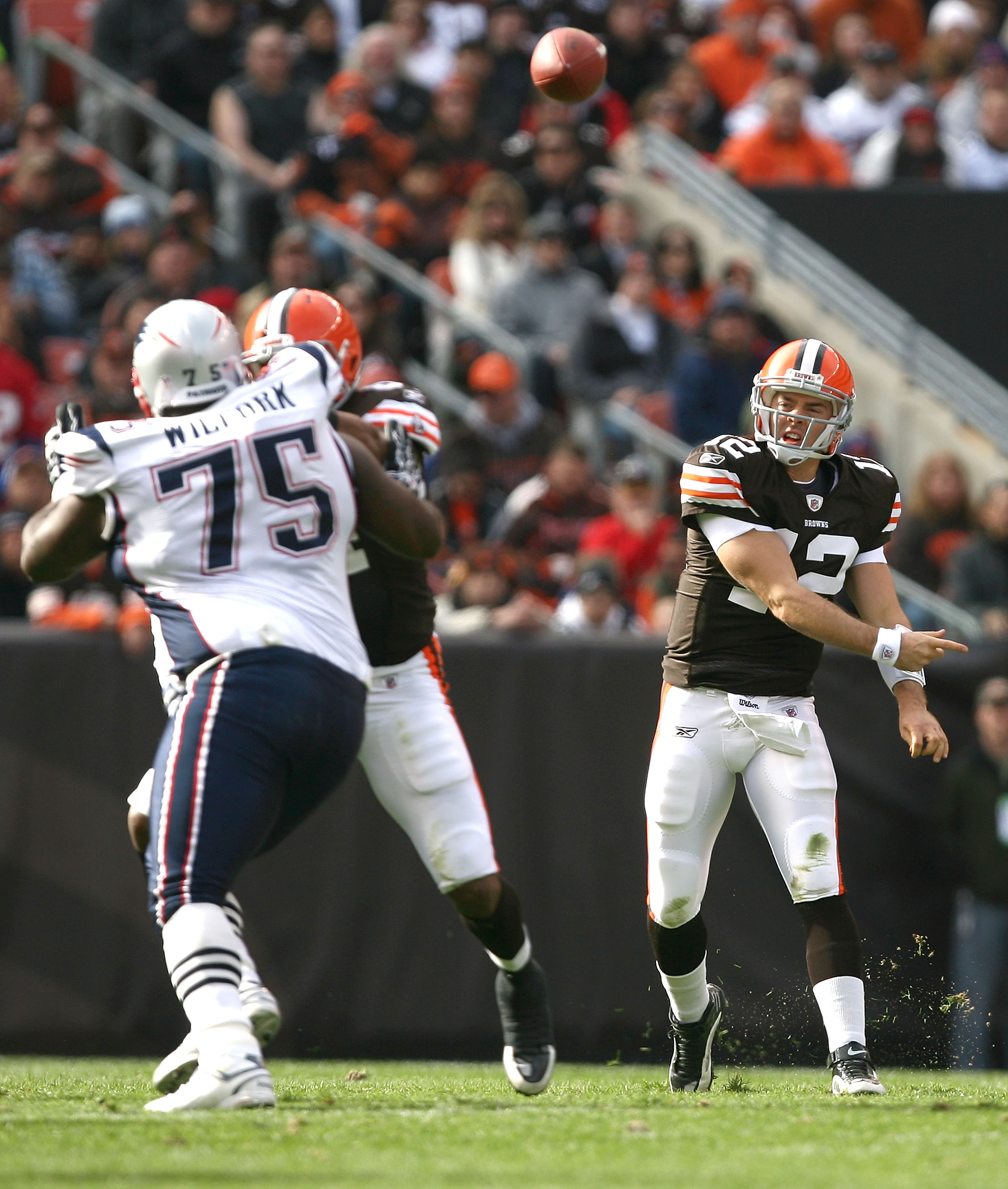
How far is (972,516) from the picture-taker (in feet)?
30.9

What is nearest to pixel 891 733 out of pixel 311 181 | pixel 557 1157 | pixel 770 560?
pixel 770 560

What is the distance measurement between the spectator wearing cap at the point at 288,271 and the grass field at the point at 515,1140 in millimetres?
5357

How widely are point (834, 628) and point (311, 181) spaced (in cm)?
730

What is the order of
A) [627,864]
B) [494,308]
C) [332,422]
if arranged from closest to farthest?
[332,422] → [627,864] → [494,308]

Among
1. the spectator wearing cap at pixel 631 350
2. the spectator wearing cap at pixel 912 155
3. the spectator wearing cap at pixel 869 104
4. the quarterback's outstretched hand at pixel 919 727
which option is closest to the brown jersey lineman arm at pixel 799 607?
the quarterback's outstretched hand at pixel 919 727

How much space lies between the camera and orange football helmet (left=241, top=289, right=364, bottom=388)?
5168 mm

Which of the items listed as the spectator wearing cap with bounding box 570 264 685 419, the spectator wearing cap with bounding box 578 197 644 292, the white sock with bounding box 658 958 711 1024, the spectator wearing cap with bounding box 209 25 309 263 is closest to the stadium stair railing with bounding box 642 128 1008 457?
the spectator wearing cap with bounding box 578 197 644 292

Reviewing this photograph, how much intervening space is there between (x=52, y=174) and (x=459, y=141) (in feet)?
8.87

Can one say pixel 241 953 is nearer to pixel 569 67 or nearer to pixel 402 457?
pixel 402 457

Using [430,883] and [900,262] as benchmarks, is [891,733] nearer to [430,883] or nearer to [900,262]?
[430,883]

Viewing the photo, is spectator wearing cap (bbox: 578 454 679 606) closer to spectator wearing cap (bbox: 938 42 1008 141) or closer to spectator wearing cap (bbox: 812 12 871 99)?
spectator wearing cap (bbox: 938 42 1008 141)

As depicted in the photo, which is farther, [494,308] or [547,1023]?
[494,308]

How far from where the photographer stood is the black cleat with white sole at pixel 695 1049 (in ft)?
17.0

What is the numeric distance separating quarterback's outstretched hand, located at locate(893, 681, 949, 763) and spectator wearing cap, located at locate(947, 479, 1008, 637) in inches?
151
